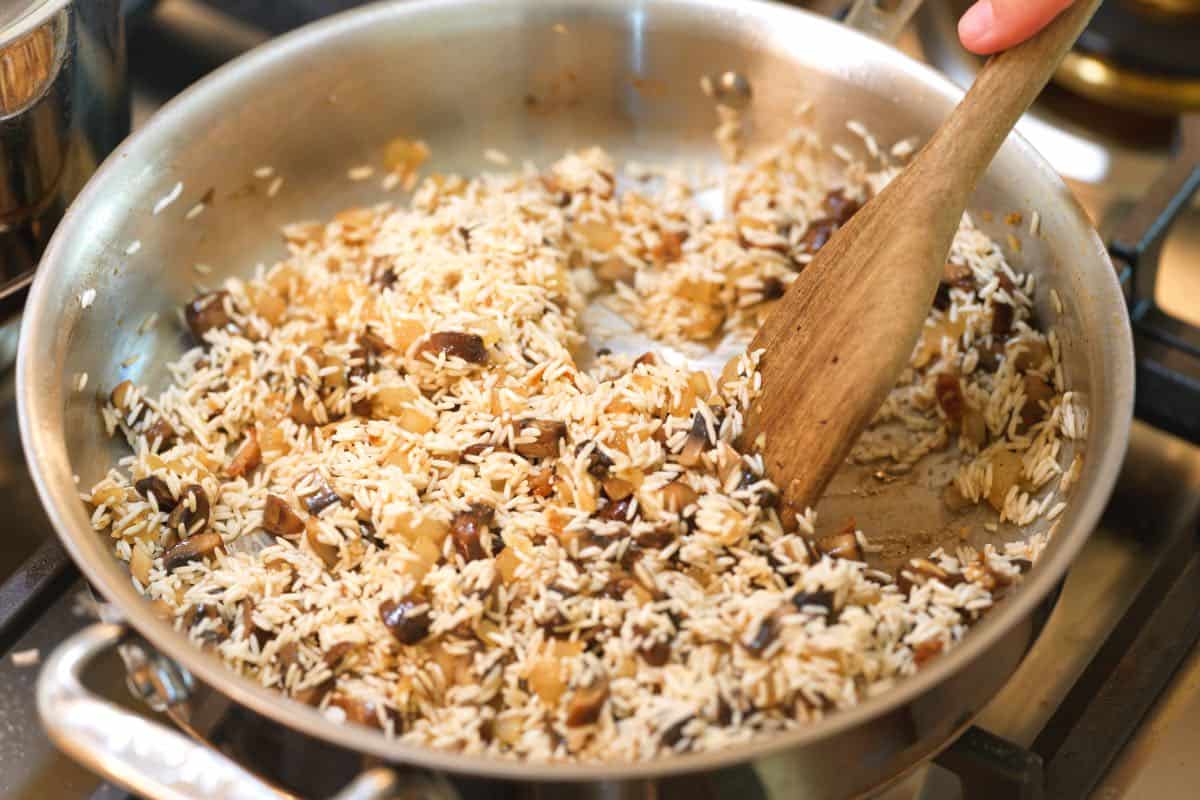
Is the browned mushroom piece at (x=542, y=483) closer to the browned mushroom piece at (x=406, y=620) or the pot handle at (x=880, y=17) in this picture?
the browned mushroom piece at (x=406, y=620)

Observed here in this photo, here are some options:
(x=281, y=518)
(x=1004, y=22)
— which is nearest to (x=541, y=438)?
(x=281, y=518)

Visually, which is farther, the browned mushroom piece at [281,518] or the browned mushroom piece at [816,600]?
the browned mushroom piece at [281,518]

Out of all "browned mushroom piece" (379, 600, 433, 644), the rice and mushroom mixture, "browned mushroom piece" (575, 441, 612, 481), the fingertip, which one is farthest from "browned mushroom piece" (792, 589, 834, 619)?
the fingertip

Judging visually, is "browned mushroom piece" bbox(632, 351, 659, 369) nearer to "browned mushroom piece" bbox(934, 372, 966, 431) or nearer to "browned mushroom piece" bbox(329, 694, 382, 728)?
"browned mushroom piece" bbox(934, 372, 966, 431)

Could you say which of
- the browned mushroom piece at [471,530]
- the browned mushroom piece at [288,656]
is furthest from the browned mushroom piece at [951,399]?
the browned mushroom piece at [288,656]

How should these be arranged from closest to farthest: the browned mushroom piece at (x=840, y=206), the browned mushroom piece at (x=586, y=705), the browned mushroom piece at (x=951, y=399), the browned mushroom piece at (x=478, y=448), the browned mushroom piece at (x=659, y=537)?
the browned mushroom piece at (x=586, y=705) → the browned mushroom piece at (x=659, y=537) → the browned mushroom piece at (x=478, y=448) → the browned mushroom piece at (x=951, y=399) → the browned mushroom piece at (x=840, y=206)

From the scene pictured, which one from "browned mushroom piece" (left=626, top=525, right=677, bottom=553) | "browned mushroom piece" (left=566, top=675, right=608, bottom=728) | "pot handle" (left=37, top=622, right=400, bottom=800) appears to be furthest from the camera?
"browned mushroom piece" (left=626, top=525, right=677, bottom=553)

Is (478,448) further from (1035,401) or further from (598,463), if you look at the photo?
(1035,401)
